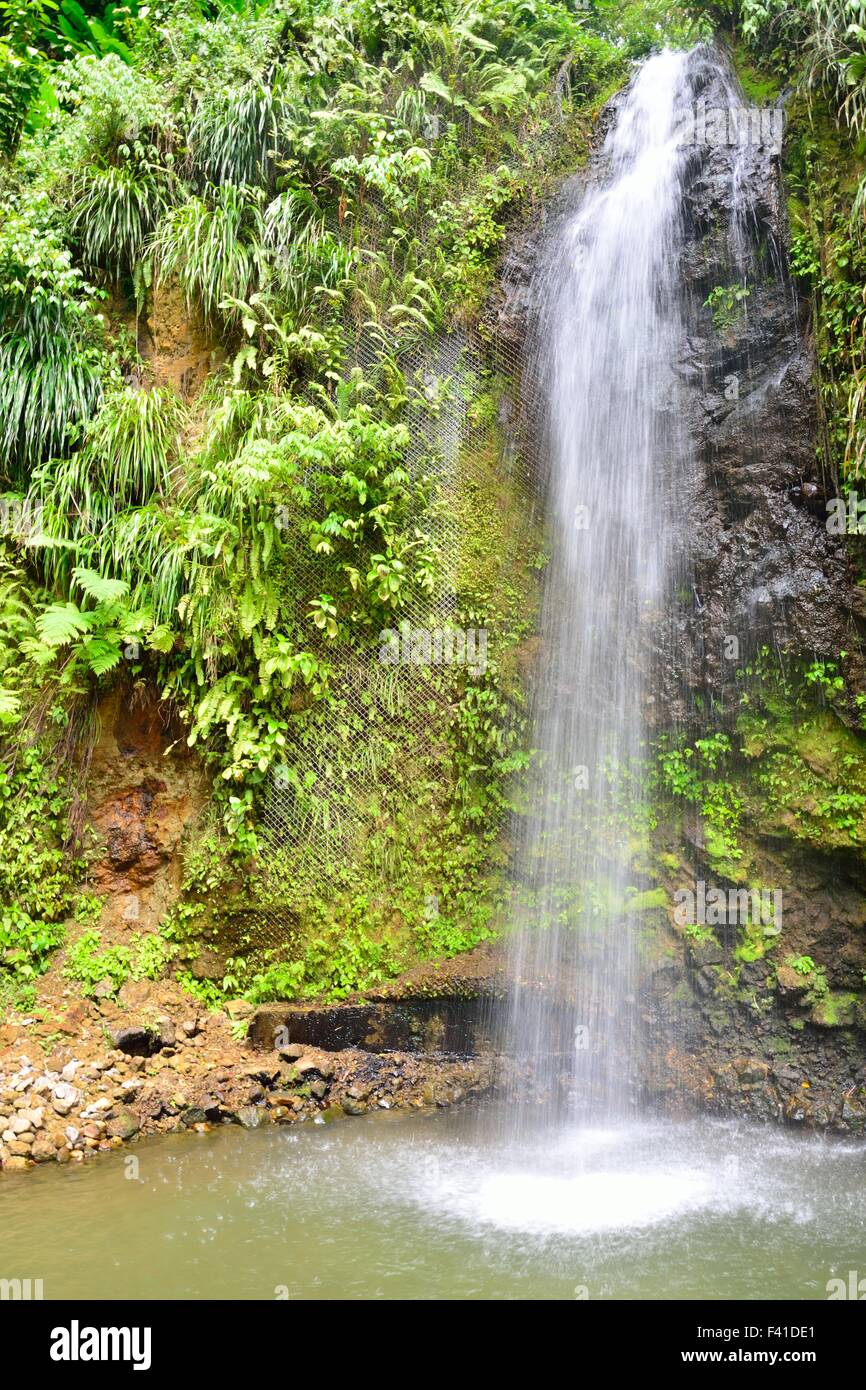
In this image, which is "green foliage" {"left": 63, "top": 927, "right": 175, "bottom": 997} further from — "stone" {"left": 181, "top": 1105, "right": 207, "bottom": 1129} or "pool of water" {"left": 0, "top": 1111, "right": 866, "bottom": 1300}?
"pool of water" {"left": 0, "top": 1111, "right": 866, "bottom": 1300}

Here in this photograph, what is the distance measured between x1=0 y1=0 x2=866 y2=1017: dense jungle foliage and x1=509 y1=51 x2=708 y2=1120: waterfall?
0.43 metres

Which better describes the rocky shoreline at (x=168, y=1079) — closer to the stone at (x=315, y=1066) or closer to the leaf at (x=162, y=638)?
the stone at (x=315, y=1066)

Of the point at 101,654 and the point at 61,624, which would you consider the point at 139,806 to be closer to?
the point at 101,654

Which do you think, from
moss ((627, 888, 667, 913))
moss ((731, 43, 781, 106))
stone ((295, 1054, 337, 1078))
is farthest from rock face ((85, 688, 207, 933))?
moss ((731, 43, 781, 106))

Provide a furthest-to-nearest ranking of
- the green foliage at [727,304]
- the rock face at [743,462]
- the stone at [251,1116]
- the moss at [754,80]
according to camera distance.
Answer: the moss at [754,80] → the green foliage at [727,304] → the rock face at [743,462] → the stone at [251,1116]

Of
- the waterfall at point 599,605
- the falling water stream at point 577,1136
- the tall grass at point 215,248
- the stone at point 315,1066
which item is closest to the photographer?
the falling water stream at point 577,1136

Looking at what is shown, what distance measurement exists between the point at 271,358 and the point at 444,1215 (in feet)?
20.3

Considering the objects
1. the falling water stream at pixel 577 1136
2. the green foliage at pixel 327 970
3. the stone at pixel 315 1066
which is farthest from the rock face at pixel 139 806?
the falling water stream at pixel 577 1136

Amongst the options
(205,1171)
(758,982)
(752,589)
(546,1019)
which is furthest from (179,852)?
(752,589)

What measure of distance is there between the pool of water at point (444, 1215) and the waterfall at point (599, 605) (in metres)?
0.88

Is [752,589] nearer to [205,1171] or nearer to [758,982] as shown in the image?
[758,982]

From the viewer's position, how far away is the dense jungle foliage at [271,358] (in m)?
6.48

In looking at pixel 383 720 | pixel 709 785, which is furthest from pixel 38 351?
pixel 709 785
